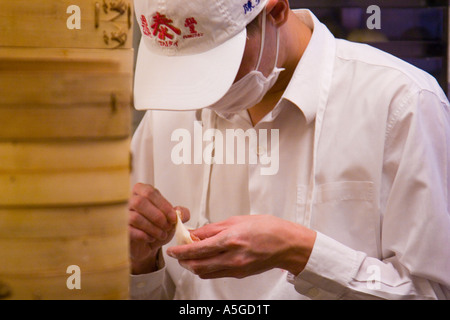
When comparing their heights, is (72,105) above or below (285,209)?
above

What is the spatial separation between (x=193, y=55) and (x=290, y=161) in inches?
14.8

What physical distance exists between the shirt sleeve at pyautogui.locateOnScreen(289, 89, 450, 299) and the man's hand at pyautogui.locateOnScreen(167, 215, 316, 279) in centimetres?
5

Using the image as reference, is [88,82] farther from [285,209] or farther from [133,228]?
[285,209]

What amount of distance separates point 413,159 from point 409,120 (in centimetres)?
10

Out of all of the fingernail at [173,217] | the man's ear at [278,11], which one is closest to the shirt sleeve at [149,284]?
the fingernail at [173,217]

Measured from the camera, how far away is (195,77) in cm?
131

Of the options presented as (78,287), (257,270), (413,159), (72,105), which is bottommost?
(257,270)

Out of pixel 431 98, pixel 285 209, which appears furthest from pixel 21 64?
pixel 431 98

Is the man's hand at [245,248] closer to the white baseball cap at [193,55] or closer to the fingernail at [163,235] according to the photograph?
the fingernail at [163,235]

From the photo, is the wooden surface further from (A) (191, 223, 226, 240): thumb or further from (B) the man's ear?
(B) the man's ear

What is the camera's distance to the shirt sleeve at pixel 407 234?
4.42 ft

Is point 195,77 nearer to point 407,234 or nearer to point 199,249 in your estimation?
point 199,249

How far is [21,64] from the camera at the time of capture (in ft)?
2.20

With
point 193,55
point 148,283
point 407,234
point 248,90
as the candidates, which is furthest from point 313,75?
point 148,283
